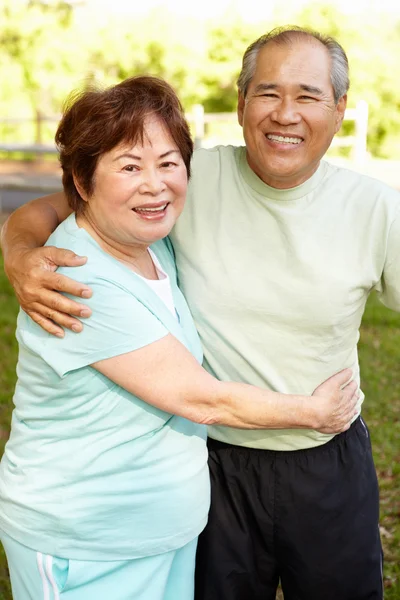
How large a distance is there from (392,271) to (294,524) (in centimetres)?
86

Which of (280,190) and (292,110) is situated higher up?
(292,110)

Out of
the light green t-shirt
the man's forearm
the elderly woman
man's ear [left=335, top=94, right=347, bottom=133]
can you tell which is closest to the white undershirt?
the elderly woman

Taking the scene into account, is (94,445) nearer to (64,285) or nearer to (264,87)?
(64,285)

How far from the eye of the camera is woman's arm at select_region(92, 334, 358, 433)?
1993mm

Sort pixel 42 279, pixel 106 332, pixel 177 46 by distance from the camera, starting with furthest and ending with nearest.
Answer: pixel 177 46 < pixel 42 279 < pixel 106 332

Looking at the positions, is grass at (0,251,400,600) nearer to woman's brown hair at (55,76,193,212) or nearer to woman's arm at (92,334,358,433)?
woman's arm at (92,334,358,433)

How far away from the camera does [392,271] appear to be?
7.83ft

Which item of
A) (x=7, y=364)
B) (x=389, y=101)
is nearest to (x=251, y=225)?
(x=7, y=364)

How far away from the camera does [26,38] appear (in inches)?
717

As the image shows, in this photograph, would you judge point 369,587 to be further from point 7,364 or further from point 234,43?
point 234,43

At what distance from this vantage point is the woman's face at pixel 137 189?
2.02 meters

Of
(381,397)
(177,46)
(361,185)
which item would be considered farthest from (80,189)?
(177,46)

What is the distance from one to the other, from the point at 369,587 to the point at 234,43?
699 inches

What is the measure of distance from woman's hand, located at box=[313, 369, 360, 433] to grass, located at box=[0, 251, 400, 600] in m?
1.79
